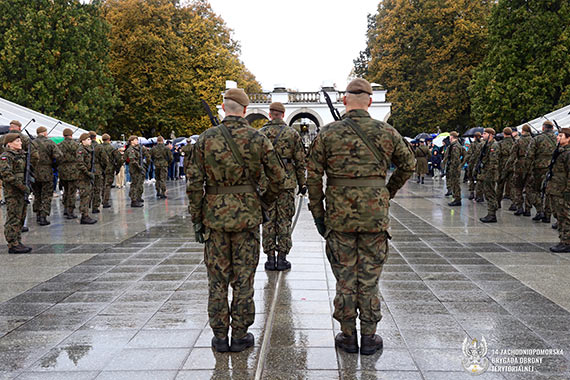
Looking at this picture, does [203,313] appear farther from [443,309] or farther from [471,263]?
[471,263]

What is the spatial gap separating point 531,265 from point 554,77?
24.2 metres

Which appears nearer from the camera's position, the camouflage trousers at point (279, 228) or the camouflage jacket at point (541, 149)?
the camouflage trousers at point (279, 228)

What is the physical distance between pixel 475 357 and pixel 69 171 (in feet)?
35.1

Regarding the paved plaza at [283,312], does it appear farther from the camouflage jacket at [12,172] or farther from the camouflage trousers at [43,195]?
the camouflage trousers at [43,195]

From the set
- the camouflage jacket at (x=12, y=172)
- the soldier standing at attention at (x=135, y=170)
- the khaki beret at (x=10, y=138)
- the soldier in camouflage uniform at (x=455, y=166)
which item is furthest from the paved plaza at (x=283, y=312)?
the soldier standing at attention at (x=135, y=170)

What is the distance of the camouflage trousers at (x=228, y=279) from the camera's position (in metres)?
4.49

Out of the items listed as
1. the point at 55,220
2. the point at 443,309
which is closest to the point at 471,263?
the point at 443,309

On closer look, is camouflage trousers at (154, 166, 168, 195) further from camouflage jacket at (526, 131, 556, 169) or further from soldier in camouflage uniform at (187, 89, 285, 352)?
soldier in camouflage uniform at (187, 89, 285, 352)

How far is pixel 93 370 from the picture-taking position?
416 centimetres

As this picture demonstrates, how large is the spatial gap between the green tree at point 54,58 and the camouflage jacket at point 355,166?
97.6 feet

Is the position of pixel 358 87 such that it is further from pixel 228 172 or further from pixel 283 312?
pixel 283 312

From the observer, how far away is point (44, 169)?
476 inches

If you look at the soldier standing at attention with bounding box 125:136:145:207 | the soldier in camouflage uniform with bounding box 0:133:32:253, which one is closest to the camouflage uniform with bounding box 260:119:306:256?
the soldier in camouflage uniform with bounding box 0:133:32:253

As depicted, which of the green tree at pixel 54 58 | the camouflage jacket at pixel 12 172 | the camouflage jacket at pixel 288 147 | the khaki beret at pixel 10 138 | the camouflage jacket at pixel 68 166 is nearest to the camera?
the camouflage jacket at pixel 288 147
